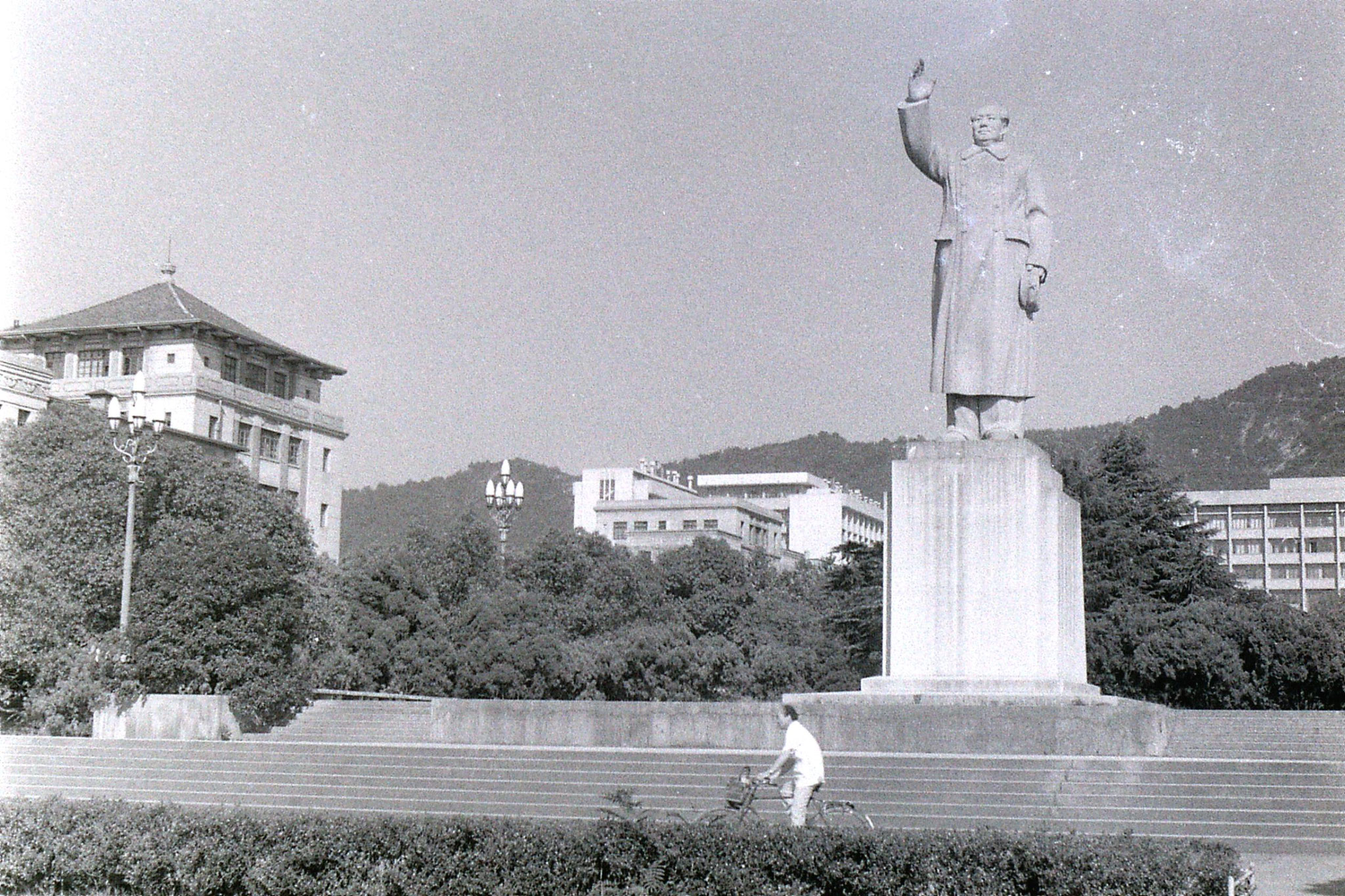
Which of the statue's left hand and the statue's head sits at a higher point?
the statue's head

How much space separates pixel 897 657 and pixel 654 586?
30283mm

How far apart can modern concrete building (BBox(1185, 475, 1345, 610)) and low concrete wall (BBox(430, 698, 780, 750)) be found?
74.9 m

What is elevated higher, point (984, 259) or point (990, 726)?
point (984, 259)

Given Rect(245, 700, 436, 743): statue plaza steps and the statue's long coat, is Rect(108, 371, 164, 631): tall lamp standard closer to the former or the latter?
Rect(245, 700, 436, 743): statue plaza steps

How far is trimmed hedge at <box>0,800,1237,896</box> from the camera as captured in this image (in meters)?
8.33

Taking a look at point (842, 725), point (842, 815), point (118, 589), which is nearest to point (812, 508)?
point (118, 589)

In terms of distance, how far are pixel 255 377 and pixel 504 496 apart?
3754 centimetres

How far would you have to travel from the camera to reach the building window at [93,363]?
59.7 metres

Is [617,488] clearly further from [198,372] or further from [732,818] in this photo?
[732,818]

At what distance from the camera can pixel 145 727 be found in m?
20.8

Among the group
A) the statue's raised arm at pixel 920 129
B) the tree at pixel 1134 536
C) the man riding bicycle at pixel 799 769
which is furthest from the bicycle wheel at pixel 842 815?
the tree at pixel 1134 536

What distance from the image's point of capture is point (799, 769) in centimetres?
1011

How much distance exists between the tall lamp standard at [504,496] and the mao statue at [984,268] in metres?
15.3

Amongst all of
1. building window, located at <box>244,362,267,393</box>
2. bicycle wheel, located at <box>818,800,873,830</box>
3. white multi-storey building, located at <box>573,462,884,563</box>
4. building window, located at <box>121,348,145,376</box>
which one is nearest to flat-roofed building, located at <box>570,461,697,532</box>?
white multi-storey building, located at <box>573,462,884,563</box>
